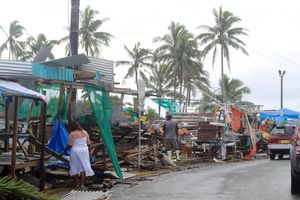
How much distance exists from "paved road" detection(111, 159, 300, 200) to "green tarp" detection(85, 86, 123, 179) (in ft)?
3.39

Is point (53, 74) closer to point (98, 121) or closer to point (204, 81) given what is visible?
point (98, 121)

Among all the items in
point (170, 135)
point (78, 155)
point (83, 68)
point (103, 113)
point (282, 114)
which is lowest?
point (78, 155)

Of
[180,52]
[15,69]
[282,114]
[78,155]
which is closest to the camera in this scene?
[15,69]

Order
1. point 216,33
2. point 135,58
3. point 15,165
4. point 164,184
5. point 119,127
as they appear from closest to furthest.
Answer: point 15,165
point 164,184
point 119,127
point 216,33
point 135,58

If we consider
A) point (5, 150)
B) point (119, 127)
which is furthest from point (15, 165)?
point (119, 127)

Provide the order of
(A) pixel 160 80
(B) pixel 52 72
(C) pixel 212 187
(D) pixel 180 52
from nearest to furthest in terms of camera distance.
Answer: (B) pixel 52 72
(C) pixel 212 187
(D) pixel 180 52
(A) pixel 160 80

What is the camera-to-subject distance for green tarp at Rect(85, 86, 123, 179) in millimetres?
13328

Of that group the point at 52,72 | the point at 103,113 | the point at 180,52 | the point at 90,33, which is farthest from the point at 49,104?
the point at 180,52

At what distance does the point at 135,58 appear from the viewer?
64.2 m

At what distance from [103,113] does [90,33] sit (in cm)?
3768

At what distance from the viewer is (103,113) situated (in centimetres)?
1358

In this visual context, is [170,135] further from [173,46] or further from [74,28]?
[173,46]

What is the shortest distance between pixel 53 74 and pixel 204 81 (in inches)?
1865

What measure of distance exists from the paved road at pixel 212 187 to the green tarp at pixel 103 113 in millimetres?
1032
